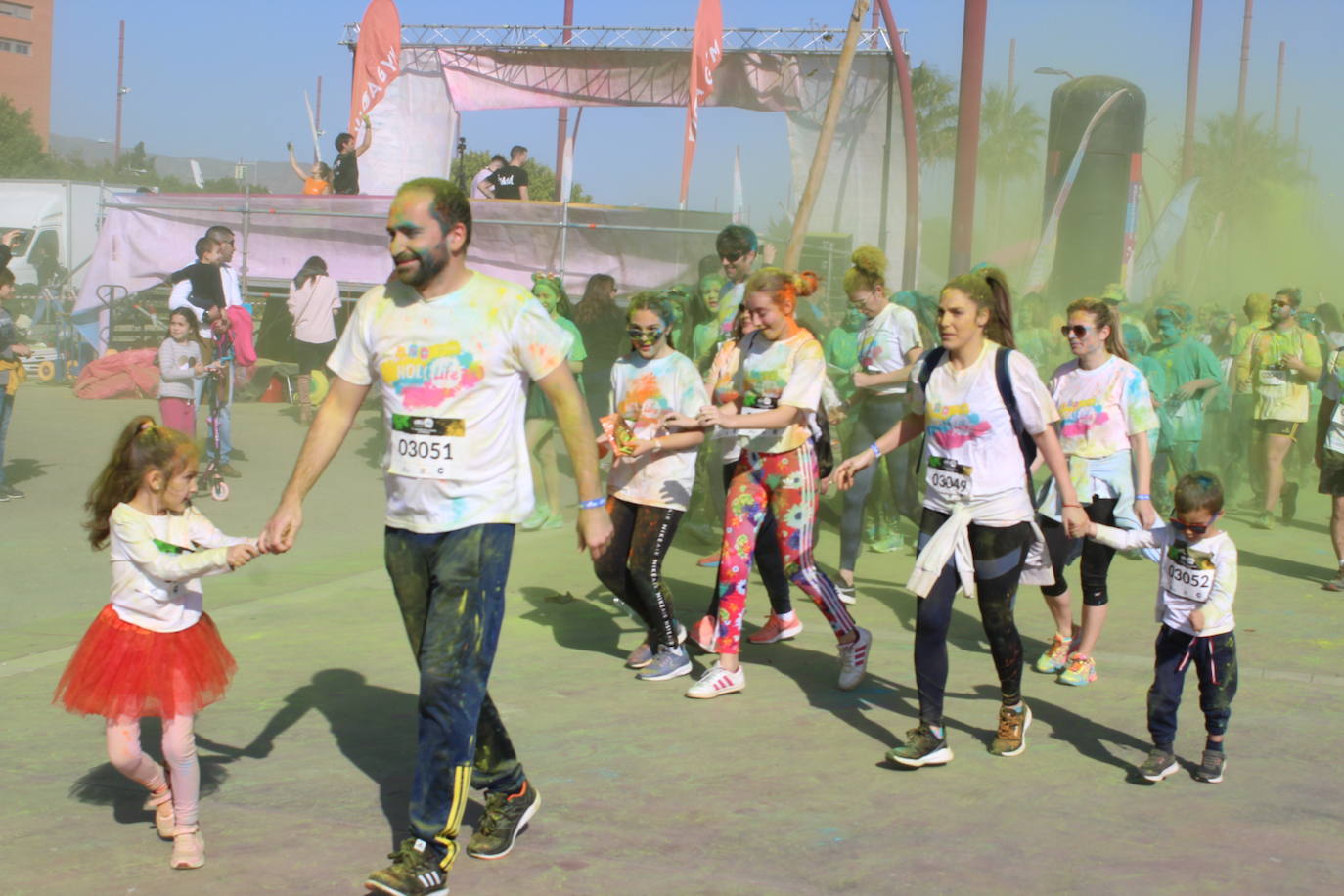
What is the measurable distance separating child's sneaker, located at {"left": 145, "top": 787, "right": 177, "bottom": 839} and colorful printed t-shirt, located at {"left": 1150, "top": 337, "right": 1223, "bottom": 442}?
8.41m

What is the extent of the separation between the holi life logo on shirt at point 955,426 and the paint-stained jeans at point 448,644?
1873 mm

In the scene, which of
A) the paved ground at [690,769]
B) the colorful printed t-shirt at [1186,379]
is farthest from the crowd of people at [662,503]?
the colorful printed t-shirt at [1186,379]

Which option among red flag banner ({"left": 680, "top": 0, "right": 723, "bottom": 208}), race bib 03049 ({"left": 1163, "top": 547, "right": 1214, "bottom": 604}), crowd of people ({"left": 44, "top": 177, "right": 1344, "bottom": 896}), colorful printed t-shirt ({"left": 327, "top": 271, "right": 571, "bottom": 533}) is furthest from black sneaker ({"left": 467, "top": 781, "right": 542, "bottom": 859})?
red flag banner ({"left": 680, "top": 0, "right": 723, "bottom": 208})

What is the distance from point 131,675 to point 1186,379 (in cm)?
870

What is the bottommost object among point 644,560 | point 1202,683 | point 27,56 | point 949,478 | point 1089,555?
point 1202,683

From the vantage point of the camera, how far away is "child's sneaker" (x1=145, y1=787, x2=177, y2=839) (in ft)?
13.4

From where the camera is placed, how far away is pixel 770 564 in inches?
257

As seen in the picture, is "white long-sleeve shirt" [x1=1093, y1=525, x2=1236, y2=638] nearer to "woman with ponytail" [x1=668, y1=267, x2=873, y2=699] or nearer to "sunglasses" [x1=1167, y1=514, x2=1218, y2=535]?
"sunglasses" [x1=1167, y1=514, x2=1218, y2=535]

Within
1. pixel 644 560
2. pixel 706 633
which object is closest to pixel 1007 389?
pixel 644 560

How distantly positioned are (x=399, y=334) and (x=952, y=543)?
2.19 m

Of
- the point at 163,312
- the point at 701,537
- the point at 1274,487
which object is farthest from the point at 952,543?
the point at 163,312

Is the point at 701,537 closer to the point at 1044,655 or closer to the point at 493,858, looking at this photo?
the point at 1044,655

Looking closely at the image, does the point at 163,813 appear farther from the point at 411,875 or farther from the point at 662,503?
the point at 662,503

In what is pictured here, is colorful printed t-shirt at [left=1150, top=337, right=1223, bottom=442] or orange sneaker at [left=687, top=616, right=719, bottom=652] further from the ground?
colorful printed t-shirt at [left=1150, top=337, right=1223, bottom=442]
